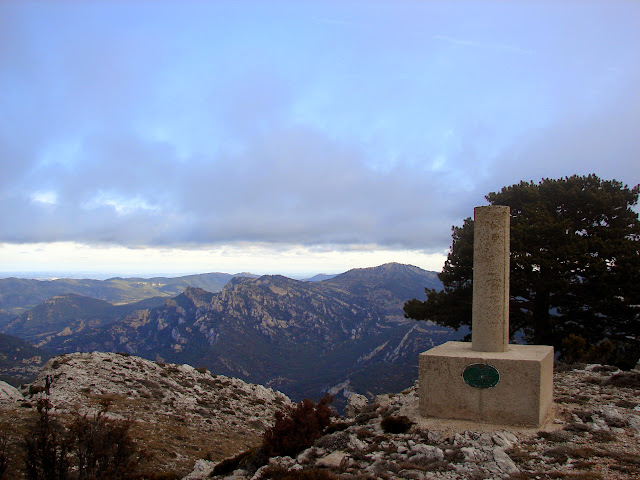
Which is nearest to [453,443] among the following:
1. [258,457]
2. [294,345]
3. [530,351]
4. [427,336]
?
[530,351]

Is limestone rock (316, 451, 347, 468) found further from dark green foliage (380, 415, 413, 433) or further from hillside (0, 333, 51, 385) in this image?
hillside (0, 333, 51, 385)

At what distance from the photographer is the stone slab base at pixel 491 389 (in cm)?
1052

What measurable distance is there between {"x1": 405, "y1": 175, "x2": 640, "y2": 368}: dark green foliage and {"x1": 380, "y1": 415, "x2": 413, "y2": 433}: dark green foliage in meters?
13.0

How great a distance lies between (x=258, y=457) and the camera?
1157 centimetres

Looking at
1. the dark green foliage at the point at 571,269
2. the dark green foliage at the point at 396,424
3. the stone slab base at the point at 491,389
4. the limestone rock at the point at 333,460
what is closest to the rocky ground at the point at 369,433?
the limestone rock at the point at 333,460

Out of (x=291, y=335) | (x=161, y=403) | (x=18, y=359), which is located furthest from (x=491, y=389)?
(x=18, y=359)

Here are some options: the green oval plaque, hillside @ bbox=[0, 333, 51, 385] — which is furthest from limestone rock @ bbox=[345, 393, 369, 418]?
hillside @ bbox=[0, 333, 51, 385]

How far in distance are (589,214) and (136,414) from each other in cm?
2545

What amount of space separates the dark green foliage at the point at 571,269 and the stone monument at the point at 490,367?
34.6 ft

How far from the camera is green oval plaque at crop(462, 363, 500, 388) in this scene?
35.5 feet

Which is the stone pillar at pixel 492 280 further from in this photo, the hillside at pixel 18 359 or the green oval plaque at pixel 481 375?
the hillside at pixel 18 359

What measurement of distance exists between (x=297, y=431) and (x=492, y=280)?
23.3 ft

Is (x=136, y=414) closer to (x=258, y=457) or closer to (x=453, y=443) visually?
(x=258, y=457)

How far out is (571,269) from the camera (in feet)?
71.6
